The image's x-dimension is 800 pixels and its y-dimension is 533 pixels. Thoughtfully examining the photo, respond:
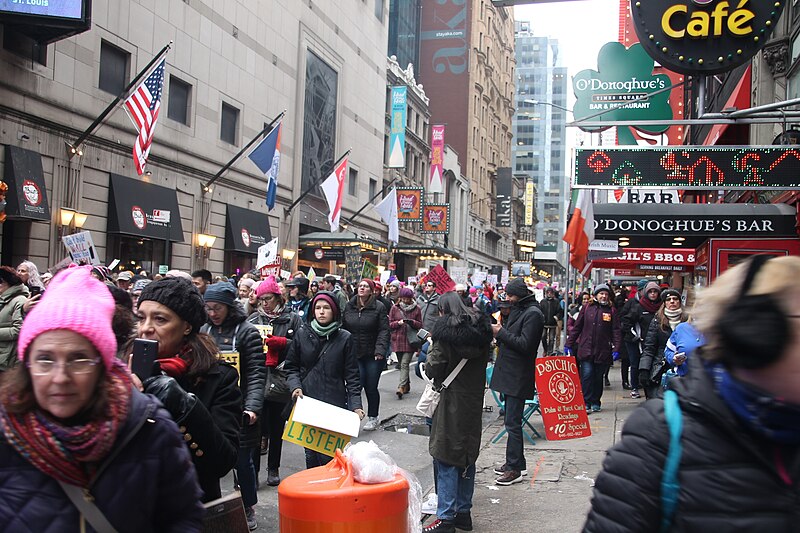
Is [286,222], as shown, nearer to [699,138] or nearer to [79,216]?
[79,216]

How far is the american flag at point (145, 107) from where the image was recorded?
18.0 meters

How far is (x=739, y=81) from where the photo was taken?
14844 mm

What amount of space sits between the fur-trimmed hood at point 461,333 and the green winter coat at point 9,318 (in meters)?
4.42

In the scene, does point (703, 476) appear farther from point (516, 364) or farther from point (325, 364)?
point (516, 364)

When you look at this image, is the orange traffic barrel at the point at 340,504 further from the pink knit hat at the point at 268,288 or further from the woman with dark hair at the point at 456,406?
the pink knit hat at the point at 268,288

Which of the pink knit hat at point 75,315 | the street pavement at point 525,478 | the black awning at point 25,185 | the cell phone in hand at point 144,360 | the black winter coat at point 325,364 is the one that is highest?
the black awning at point 25,185

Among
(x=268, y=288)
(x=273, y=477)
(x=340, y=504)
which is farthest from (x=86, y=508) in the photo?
(x=268, y=288)

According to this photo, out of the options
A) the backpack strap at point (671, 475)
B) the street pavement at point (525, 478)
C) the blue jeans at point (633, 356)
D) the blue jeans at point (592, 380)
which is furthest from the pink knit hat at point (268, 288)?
the blue jeans at point (633, 356)

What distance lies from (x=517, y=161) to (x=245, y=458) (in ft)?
549

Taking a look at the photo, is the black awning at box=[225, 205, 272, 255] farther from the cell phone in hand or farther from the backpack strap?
the backpack strap

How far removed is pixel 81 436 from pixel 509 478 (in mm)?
6082

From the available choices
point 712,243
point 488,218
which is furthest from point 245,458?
point 488,218

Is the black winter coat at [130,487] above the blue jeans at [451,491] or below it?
above

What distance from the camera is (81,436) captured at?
2.23m
